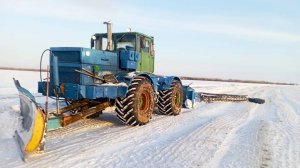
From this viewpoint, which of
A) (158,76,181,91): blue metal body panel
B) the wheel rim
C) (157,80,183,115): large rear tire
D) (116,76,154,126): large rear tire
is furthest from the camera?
(157,80,183,115): large rear tire

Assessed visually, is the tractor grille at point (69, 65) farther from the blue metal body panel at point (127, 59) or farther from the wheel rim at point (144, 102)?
the wheel rim at point (144, 102)

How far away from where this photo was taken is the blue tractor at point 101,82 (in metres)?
7.98

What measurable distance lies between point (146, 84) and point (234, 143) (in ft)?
10.4

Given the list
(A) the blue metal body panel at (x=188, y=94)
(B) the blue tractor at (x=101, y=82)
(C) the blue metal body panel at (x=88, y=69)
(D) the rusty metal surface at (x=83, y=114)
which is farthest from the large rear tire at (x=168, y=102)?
(D) the rusty metal surface at (x=83, y=114)

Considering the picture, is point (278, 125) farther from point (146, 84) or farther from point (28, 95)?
point (28, 95)

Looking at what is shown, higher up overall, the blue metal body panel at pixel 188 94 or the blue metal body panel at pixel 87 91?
the blue metal body panel at pixel 87 91

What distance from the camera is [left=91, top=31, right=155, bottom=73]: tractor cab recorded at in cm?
1008

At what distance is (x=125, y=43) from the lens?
33.7 feet

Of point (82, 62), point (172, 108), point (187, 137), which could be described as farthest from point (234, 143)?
point (172, 108)

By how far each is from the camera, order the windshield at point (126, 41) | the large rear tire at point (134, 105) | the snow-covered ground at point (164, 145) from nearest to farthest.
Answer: the snow-covered ground at point (164, 145), the large rear tire at point (134, 105), the windshield at point (126, 41)

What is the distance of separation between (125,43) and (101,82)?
167cm

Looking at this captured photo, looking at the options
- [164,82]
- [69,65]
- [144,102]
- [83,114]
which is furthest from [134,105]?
[164,82]

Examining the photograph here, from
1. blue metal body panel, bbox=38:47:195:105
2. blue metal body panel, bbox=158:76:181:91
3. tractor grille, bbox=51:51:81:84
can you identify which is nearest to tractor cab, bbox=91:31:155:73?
blue metal body panel, bbox=38:47:195:105

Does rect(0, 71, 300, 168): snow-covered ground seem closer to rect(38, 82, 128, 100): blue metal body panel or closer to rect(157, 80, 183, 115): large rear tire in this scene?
rect(38, 82, 128, 100): blue metal body panel
